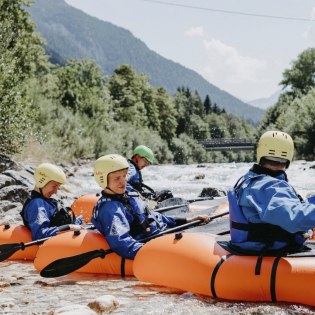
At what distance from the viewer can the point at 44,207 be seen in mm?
5965

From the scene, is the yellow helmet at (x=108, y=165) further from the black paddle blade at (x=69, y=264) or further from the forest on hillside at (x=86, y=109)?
the forest on hillside at (x=86, y=109)

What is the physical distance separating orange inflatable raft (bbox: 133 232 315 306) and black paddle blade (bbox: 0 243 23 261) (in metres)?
Answer: 1.78

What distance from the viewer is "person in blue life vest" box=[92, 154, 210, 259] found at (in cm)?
481

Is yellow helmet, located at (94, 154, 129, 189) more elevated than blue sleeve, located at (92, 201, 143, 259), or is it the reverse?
yellow helmet, located at (94, 154, 129, 189)

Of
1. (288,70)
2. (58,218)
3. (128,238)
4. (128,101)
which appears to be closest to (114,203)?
(128,238)

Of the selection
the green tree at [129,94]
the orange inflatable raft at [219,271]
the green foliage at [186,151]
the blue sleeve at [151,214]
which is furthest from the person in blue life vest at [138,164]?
the green foliage at [186,151]

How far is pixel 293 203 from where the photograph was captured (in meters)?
3.46

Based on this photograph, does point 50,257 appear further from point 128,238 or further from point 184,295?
point 184,295

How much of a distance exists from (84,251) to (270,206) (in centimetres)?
227

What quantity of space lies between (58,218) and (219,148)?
7453cm

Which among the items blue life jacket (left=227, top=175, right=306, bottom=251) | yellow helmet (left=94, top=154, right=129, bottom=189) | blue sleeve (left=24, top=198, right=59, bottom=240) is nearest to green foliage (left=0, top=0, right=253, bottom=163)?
blue sleeve (left=24, top=198, right=59, bottom=240)

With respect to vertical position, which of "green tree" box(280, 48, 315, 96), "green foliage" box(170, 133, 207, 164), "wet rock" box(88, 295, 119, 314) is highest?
"green tree" box(280, 48, 315, 96)

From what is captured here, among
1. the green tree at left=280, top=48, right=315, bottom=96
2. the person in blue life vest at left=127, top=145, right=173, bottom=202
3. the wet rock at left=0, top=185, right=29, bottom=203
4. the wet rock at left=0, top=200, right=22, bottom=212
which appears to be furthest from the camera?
the green tree at left=280, top=48, right=315, bottom=96

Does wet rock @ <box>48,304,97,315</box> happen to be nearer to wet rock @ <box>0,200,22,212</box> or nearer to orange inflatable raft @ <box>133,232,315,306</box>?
orange inflatable raft @ <box>133,232,315,306</box>
